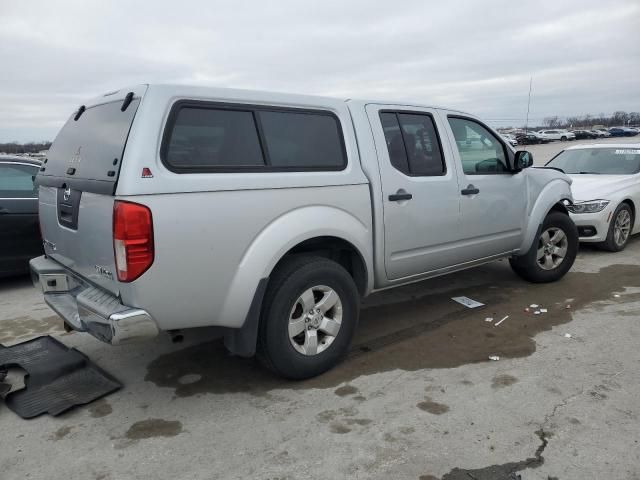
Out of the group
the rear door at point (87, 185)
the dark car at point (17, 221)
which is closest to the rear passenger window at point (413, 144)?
the rear door at point (87, 185)

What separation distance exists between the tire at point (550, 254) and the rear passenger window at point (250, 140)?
286 cm

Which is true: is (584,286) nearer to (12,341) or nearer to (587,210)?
(587,210)

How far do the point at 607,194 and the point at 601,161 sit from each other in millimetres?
1352

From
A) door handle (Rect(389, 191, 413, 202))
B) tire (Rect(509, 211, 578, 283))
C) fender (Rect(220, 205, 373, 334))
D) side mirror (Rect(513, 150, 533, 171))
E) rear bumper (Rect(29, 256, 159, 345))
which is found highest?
side mirror (Rect(513, 150, 533, 171))

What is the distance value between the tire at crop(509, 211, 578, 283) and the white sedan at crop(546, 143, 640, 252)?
959mm

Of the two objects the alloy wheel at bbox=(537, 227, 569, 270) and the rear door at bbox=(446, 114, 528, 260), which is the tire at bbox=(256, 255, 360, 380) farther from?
the alloy wheel at bbox=(537, 227, 569, 270)

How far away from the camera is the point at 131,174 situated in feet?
8.80

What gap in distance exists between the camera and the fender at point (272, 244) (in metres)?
3.04

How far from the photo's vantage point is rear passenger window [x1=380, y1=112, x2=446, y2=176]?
13.0 ft

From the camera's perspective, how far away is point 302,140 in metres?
3.45

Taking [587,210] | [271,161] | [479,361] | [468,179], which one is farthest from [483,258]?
[587,210]

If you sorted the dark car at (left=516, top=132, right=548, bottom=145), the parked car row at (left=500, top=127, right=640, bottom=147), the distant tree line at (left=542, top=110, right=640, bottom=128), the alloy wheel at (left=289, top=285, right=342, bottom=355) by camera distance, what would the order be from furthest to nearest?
1. the distant tree line at (left=542, top=110, right=640, bottom=128)
2. the parked car row at (left=500, top=127, right=640, bottom=147)
3. the dark car at (left=516, top=132, right=548, bottom=145)
4. the alloy wheel at (left=289, top=285, right=342, bottom=355)

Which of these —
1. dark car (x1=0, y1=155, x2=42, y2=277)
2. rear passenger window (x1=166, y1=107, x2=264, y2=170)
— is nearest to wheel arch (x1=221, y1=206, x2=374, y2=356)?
rear passenger window (x1=166, y1=107, x2=264, y2=170)

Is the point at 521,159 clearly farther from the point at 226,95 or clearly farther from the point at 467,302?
the point at 226,95
